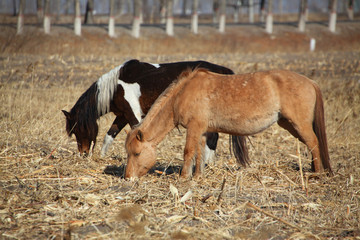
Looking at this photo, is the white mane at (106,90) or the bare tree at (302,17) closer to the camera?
the white mane at (106,90)

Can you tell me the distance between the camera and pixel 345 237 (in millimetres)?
3994

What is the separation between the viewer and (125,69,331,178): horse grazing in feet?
18.4

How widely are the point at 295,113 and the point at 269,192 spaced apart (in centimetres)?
123

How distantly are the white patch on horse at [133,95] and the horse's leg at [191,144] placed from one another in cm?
166

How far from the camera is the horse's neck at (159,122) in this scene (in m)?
5.71

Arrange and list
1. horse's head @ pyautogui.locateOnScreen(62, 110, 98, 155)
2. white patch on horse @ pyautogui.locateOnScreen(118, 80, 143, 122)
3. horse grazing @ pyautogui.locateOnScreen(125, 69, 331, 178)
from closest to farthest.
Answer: horse grazing @ pyautogui.locateOnScreen(125, 69, 331, 178), white patch on horse @ pyautogui.locateOnScreen(118, 80, 143, 122), horse's head @ pyautogui.locateOnScreen(62, 110, 98, 155)

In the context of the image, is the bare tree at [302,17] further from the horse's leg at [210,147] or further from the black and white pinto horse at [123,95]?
the horse's leg at [210,147]

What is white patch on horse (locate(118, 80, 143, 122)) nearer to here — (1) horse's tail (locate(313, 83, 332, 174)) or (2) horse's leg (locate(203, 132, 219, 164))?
(2) horse's leg (locate(203, 132, 219, 164))

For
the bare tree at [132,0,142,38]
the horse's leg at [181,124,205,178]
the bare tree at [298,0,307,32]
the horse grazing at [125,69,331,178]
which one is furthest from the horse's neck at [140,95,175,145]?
the bare tree at [298,0,307,32]

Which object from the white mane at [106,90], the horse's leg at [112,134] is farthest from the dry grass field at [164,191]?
the white mane at [106,90]

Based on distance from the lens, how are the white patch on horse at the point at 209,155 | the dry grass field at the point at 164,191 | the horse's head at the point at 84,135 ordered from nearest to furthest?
the dry grass field at the point at 164,191 → the white patch on horse at the point at 209,155 → the horse's head at the point at 84,135

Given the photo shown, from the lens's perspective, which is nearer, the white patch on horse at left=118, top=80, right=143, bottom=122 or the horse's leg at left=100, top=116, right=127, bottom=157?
the white patch on horse at left=118, top=80, right=143, bottom=122

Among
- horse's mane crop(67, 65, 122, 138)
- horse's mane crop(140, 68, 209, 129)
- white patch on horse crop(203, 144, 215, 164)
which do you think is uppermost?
horse's mane crop(140, 68, 209, 129)

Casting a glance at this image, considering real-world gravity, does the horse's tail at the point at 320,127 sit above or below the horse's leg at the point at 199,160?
above
